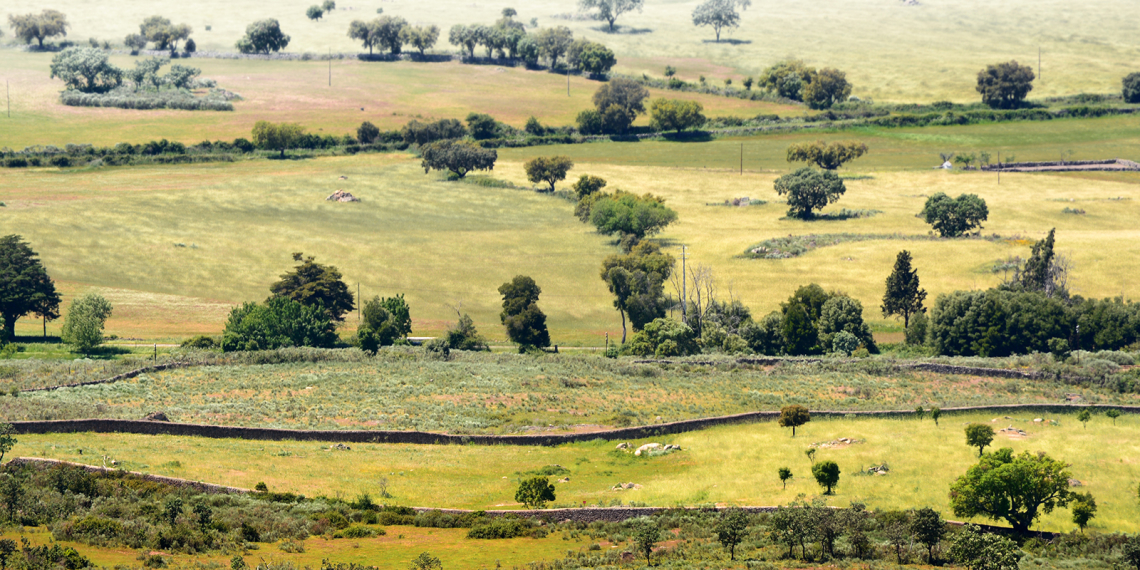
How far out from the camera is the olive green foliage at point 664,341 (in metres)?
100

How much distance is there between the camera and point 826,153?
181500 mm

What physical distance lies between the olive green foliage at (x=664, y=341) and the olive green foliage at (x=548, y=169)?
71248mm

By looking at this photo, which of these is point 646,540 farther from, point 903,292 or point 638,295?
point 903,292

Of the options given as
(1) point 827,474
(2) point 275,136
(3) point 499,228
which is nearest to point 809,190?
(3) point 499,228

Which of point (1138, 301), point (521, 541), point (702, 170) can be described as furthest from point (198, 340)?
point (702, 170)

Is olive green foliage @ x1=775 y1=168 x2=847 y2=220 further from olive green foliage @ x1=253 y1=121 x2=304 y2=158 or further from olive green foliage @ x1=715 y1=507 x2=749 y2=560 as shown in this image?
olive green foliage @ x1=715 y1=507 x2=749 y2=560

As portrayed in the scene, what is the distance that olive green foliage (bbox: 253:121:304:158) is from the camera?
191 m

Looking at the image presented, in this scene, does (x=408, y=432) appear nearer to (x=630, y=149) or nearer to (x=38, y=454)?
(x=38, y=454)

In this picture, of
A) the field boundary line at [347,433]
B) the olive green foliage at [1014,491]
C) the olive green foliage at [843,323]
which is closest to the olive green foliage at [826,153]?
the olive green foliage at [843,323]

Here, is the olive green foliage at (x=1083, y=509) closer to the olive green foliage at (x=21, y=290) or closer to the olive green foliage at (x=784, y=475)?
the olive green foliage at (x=784, y=475)

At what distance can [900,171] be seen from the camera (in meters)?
182

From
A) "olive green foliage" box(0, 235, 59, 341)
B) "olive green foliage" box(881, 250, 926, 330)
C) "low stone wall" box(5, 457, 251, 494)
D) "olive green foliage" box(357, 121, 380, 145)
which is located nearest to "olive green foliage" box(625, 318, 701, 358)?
"olive green foliage" box(881, 250, 926, 330)

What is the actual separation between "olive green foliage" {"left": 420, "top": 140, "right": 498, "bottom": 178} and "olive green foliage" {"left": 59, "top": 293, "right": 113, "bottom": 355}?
269 feet

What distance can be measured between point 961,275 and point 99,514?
90439mm
